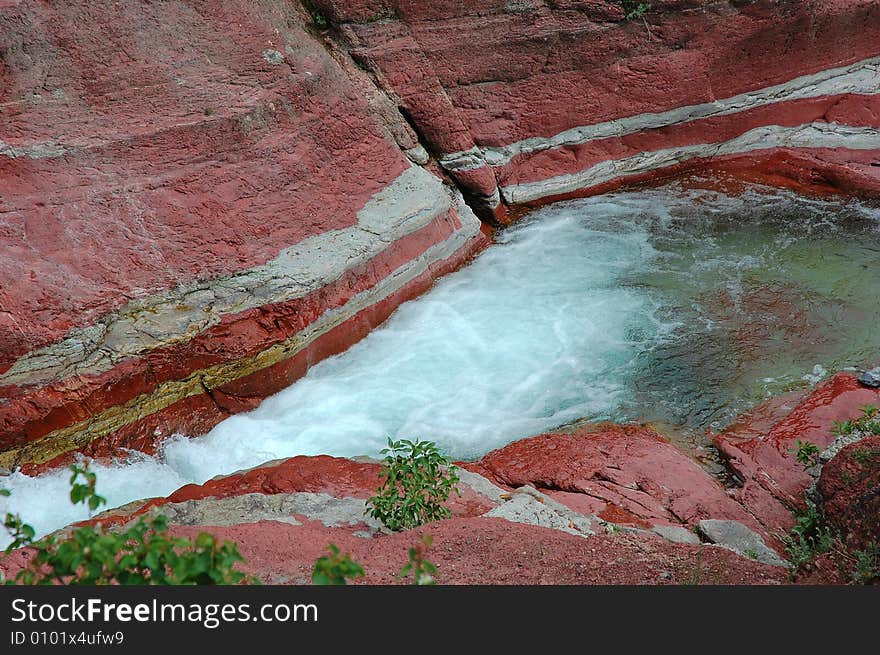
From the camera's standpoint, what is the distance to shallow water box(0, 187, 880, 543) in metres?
6.30

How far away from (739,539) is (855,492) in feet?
2.21

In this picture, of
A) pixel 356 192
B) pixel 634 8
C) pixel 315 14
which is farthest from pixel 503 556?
pixel 634 8

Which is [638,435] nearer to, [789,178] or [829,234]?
[829,234]

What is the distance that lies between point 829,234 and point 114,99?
6.92 meters

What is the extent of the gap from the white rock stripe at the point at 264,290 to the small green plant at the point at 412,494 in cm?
239

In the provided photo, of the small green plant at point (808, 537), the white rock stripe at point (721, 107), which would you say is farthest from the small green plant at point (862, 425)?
the white rock stripe at point (721, 107)

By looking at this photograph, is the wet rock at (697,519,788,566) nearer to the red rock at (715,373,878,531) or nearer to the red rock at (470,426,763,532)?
the red rock at (470,426,763,532)

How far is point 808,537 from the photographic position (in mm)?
4809

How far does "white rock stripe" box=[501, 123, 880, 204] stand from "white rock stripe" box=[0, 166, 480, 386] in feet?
5.59

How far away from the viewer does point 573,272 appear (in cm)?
827

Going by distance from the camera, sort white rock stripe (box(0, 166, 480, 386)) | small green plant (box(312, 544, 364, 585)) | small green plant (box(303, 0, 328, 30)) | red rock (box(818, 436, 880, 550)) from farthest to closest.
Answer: small green plant (box(303, 0, 328, 30)) → white rock stripe (box(0, 166, 480, 386)) → red rock (box(818, 436, 880, 550)) → small green plant (box(312, 544, 364, 585))

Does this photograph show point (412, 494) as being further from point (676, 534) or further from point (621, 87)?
point (621, 87)

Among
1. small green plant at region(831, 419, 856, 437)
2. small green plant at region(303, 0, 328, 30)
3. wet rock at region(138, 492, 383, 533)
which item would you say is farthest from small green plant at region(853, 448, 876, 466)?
small green plant at region(303, 0, 328, 30)

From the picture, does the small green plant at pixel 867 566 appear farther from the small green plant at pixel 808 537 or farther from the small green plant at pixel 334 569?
the small green plant at pixel 334 569
